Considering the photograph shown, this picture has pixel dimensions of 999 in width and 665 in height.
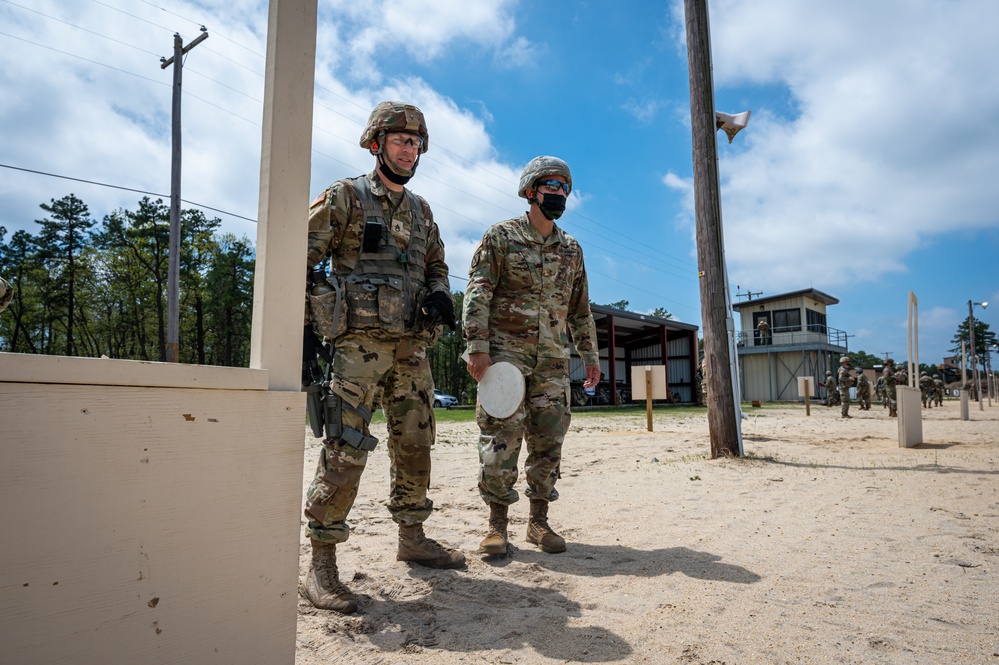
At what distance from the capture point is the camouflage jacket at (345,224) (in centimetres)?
259

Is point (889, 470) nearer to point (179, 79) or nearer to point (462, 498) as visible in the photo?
point (462, 498)

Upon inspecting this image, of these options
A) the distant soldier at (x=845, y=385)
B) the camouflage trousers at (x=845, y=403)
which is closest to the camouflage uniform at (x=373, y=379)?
the camouflage trousers at (x=845, y=403)

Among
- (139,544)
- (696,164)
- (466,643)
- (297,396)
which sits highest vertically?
(696,164)

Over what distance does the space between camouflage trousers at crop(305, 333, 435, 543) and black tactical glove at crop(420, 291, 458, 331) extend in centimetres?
12

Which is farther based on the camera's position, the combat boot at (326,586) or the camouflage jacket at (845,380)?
the camouflage jacket at (845,380)

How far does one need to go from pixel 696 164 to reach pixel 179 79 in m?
15.7

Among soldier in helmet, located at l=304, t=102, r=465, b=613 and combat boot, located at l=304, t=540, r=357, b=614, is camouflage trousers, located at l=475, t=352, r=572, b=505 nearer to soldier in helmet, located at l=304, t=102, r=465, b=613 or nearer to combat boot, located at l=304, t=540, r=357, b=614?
soldier in helmet, located at l=304, t=102, r=465, b=613

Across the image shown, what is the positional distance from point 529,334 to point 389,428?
3.17 ft

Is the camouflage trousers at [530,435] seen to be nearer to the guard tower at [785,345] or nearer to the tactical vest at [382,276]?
the tactical vest at [382,276]

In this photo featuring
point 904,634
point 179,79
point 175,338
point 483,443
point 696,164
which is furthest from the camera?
point 179,79

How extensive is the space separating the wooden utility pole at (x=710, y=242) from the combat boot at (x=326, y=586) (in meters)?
4.82

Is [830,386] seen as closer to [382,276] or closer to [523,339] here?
[523,339]

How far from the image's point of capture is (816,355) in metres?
34.7

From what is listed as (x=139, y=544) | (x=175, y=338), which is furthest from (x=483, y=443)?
(x=175, y=338)
